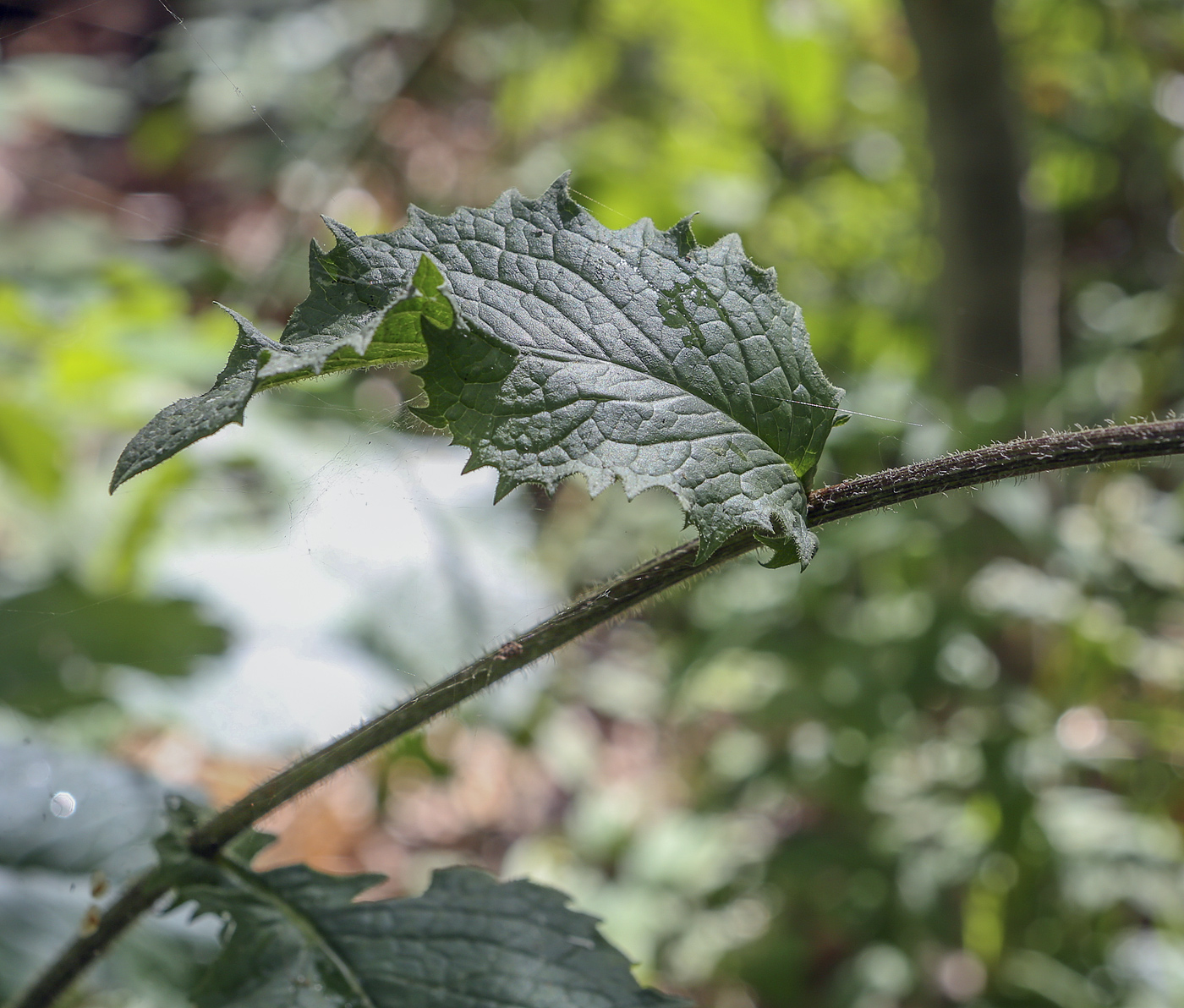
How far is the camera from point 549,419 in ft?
1.30

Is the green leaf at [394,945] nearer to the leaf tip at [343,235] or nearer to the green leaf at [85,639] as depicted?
the leaf tip at [343,235]

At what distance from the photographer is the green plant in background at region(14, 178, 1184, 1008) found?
39cm

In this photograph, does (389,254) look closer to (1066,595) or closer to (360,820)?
(1066,595)

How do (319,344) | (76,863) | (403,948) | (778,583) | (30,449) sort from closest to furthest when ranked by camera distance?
(319,344) → (403,948) → (76,863) → (30,449) → (778,583)

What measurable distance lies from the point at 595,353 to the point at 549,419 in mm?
41

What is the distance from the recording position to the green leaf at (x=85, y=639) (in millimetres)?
1095

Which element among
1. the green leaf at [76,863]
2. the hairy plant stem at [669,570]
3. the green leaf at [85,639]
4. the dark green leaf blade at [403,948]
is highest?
the hairy plant stem at [669,570]

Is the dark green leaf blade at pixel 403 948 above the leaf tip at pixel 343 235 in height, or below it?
below

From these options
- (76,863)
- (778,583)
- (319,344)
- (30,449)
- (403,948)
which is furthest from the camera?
(778,583)

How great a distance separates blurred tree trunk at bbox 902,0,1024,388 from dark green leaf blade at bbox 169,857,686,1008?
3.31 feet

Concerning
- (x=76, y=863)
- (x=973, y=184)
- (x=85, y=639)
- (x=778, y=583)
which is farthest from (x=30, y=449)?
(x=973, y=184)

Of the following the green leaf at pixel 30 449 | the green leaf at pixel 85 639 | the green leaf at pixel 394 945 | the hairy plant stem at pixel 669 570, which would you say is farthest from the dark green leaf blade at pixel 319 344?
the green leaf at pixel 30 449

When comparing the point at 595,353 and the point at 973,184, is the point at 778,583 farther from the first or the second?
the point at 595,353

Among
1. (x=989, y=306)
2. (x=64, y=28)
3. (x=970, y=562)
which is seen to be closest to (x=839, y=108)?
(x=989, y=306)
